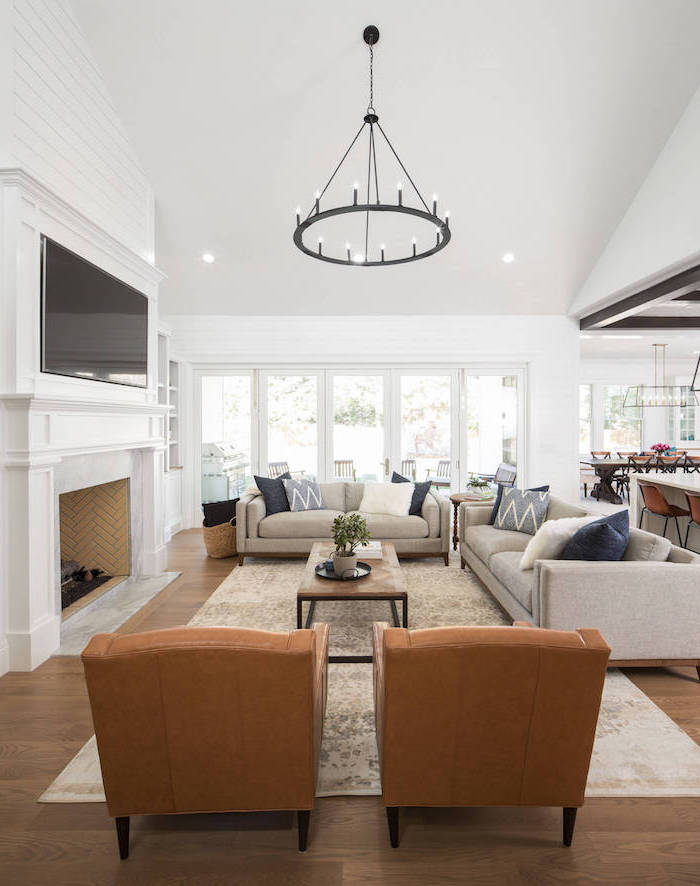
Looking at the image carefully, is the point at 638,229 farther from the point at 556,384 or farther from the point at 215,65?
the point at 215,65

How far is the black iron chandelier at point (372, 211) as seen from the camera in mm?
2898

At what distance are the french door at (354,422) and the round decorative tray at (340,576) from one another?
3281 mm

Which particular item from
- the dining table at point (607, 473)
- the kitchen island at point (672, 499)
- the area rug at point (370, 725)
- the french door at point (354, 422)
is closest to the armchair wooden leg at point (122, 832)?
the area rug at point (370, 725)

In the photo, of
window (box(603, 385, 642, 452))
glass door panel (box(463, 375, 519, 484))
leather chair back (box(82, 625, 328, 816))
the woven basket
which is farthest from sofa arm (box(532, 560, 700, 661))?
window (box(603, 385, 642, 452))

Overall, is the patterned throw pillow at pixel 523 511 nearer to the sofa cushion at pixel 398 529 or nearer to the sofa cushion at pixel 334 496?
the sofa cushion at pixel 398 529

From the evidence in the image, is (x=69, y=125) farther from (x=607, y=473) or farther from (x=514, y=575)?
(x=607, y=473)

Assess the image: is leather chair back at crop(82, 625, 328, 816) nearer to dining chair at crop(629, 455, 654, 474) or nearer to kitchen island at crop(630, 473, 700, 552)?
kitchen island at crop(630, 473, 700, 552)

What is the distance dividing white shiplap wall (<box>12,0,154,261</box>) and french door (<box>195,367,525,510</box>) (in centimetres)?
272

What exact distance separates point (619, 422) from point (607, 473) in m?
2.57

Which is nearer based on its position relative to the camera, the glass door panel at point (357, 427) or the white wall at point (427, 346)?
the white wall at point (427, 346)

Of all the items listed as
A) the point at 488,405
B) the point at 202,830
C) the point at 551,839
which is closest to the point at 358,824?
the point at 202,830

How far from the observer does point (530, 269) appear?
5.93 m

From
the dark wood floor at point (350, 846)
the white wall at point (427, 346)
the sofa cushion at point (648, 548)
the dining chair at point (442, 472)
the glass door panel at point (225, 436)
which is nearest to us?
the dark wood floor at point (350, 846)

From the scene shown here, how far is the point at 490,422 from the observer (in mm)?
6957
